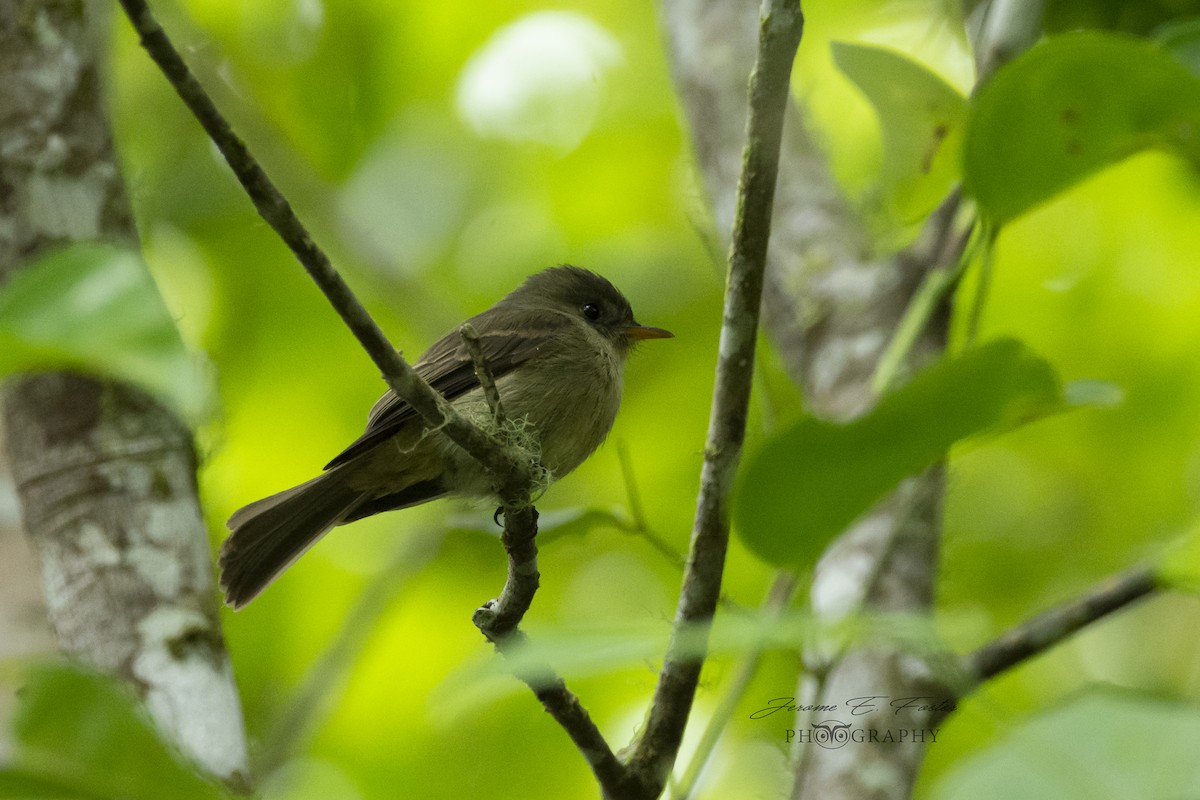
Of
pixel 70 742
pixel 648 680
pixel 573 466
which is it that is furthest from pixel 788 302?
pixel 70 742

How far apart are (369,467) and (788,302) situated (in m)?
1.56

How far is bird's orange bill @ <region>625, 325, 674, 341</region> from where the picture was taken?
4.78 m

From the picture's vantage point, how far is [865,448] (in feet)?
5.21

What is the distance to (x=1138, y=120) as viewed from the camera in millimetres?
2340

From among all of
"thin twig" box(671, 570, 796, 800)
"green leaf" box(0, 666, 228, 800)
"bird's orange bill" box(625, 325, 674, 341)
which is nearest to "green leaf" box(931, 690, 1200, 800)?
"green leaf" box(0, 666, 228, 800)

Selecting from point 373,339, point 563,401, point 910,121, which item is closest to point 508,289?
point 563,401

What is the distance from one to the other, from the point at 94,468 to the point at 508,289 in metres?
3.06

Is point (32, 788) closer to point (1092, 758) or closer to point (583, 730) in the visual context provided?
point (1092, 758)

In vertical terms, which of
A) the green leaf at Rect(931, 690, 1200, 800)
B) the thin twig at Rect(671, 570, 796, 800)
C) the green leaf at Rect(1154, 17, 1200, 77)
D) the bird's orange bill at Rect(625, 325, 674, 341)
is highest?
the green leaf at Rect(1154, 17, 1200, 77)

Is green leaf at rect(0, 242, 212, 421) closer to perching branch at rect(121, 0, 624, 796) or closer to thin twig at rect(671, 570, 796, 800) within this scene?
perching branch at rect(121, 0, 624, 796)

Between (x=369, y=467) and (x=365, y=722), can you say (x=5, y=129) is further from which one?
(x=365, y=722)

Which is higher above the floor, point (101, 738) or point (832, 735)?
point (101, 738)

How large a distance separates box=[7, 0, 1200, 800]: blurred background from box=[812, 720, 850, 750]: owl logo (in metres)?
1.03

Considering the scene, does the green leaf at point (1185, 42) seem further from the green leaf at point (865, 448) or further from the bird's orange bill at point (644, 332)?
the bird's orange bill at point (644, 332)
